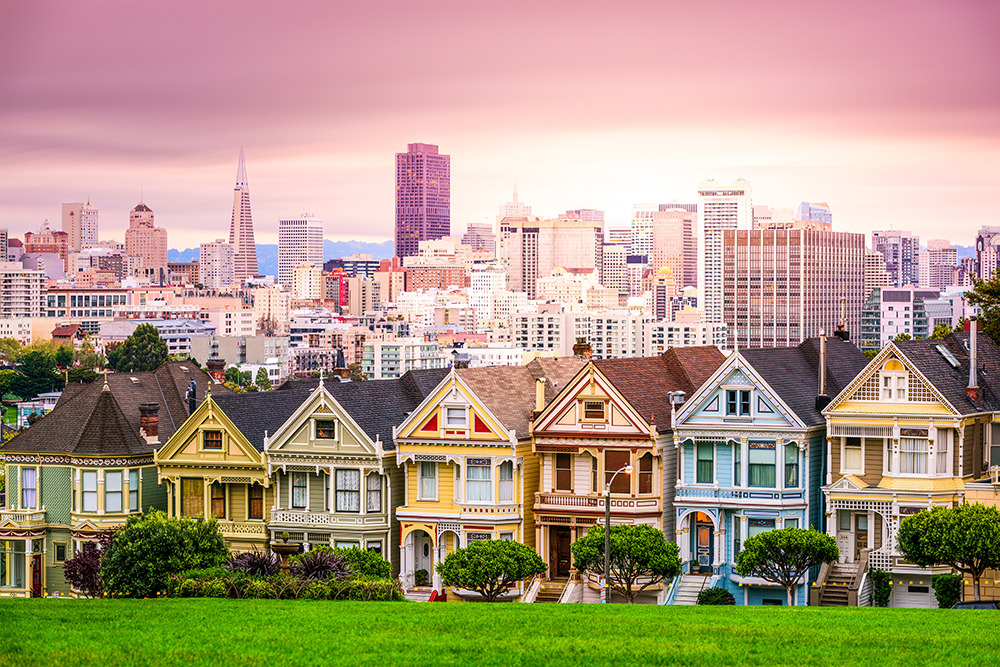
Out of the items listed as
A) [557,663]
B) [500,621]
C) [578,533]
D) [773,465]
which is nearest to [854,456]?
[773,465]

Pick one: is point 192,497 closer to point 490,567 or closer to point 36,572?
point 36,572

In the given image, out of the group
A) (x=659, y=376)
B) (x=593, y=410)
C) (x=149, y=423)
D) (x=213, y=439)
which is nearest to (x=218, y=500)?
(x=213, y=439)

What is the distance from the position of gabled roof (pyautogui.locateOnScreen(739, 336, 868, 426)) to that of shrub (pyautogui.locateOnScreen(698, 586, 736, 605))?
5227 mm

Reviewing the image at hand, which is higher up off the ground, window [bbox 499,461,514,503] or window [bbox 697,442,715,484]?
window [bbox 697,442,715,484]

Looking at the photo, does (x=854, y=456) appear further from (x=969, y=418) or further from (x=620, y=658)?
(x=620, y=658)

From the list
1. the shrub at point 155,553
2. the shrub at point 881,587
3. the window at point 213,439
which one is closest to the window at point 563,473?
the shrub at point 881,587

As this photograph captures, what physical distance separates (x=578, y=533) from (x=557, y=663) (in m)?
20.9

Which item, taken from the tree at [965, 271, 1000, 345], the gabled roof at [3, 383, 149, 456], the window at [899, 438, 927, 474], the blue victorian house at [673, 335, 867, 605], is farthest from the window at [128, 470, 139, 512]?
the tree at [965, 271, 1000, 345]

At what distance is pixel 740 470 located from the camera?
4897cm

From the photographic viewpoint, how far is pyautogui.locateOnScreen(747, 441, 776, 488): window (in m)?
48.8

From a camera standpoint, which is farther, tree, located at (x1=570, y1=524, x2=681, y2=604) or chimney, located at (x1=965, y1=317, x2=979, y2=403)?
chimney, located at (x1=965, y1=317, x2=979, y2=403)

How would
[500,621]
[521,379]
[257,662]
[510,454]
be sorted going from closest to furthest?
[257,662] → [500,621] → [510,454] → [521,379]

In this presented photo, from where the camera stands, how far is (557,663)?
96.1ft

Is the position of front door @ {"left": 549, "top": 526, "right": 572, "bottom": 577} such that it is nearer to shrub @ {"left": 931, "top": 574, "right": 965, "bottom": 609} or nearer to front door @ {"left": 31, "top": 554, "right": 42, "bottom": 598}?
shrub @ {"left": 931, "top": 574, "right": 965, "bottom": 609}
